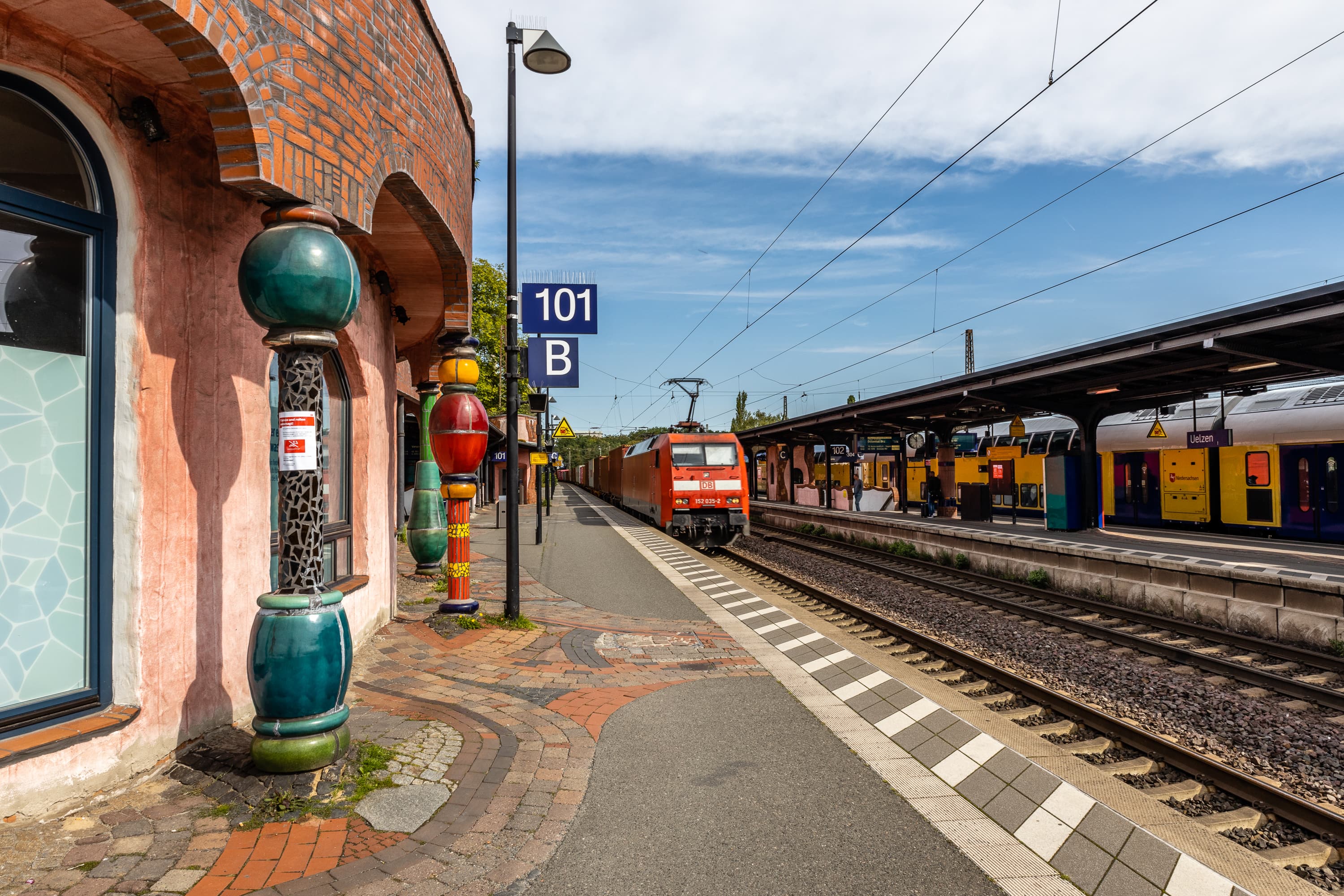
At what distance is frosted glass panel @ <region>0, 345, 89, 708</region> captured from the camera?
3.55 m

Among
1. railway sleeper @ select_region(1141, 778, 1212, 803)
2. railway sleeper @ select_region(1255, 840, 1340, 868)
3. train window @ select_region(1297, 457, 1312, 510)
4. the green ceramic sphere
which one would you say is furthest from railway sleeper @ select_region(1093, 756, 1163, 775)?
train window @ select_region(1297, 457, 1312, 510)

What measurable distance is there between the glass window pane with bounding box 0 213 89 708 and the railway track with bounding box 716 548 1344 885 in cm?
591

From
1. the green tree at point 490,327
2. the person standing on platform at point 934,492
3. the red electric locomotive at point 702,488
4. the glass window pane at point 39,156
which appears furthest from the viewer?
the green tree at point 490,327

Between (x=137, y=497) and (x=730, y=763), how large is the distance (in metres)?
3.52

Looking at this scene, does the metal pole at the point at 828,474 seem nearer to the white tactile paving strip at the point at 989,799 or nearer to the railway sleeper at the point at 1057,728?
the white tactile paving strip at the point at 989,799

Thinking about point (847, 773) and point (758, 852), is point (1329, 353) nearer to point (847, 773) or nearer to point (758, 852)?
point (847, 773)

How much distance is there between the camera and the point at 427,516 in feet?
37.7

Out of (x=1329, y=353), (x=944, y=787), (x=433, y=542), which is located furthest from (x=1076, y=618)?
(x=433, y=542)

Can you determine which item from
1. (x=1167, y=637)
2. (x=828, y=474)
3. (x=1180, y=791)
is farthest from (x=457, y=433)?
(x=828, y=474)

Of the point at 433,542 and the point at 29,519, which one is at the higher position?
the point at 29,519

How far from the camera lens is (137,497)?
3.99 m

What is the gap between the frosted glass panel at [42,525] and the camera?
3.55m

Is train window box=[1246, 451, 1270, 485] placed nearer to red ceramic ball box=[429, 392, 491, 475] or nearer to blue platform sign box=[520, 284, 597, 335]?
blue platform sign box=[520, 284, 597, 335]

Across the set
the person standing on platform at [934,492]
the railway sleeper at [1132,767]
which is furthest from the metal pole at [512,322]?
the person standing on platform at [934,492]
